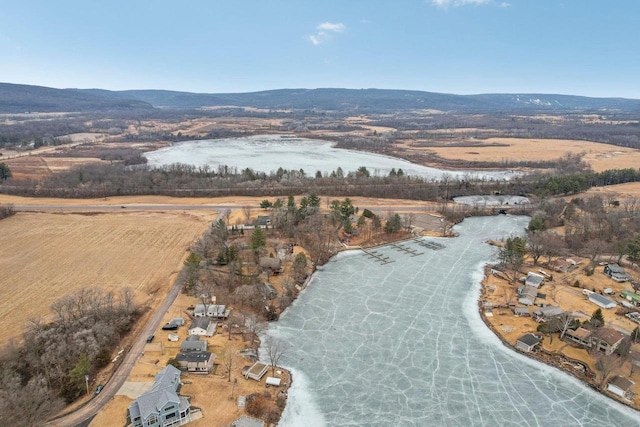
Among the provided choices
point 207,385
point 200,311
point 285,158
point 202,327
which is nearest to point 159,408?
point 207,385

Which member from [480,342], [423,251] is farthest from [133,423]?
[423,251]

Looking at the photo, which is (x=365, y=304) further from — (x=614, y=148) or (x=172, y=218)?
(x=614, y=148)

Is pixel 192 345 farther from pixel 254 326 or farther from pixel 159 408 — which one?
pixel 159 408

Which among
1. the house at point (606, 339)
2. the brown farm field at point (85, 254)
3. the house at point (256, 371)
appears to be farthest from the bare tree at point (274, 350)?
the house at point (606, 339)

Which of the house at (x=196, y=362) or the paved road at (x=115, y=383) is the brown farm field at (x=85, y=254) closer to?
the paved road at (x=115, y=383)

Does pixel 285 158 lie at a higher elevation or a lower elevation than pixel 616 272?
higher

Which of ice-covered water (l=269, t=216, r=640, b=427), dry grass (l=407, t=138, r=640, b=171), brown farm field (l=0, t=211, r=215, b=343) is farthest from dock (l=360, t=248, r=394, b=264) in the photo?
dry grass (l=407, t=138, r=640, b=171)

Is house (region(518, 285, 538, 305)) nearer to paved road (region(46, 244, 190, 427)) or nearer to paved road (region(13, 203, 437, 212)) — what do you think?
paved road (region(13, 203, 437, 212))
